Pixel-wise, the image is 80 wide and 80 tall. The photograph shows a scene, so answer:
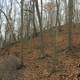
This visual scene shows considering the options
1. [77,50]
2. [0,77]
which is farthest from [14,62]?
[77,50]

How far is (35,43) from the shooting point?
28156 mm

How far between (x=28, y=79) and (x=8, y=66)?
232cm

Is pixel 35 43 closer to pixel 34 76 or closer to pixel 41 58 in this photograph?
pixel 41 58

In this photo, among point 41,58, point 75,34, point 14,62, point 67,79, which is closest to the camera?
point 67,79

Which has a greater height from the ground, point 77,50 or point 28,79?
point 77,50

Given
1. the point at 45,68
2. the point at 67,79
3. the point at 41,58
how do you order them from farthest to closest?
the point at 41,58, the point at 45,68, the point at 67,79

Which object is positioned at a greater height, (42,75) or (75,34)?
(75,34)

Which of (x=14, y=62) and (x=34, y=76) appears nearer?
(x=34, y=76)

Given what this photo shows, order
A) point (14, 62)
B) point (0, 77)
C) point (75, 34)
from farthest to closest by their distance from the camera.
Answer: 1. point (75, 34)
2. point (14, 62)
3. point (0, 77)

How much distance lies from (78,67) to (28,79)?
332 centimetres

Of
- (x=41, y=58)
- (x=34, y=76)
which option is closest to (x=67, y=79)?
(x=34, y=76)

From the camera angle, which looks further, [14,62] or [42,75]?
[14,62]

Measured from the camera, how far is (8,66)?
1631cm

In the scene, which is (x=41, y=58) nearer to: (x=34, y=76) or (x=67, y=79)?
(x=34, y=76)
